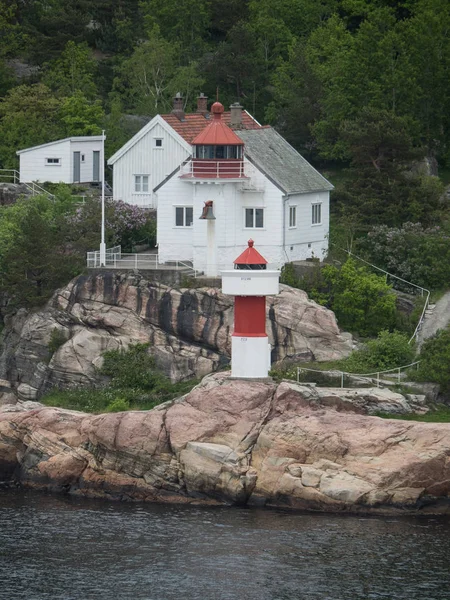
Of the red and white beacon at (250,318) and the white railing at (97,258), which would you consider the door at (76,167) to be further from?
the red and white beacon at (250,318)

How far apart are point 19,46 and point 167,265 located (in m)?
26.0

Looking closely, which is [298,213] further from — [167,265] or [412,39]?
[412,39]

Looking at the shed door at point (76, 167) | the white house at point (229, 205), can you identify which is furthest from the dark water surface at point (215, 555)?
the shed door at point (76, 167)

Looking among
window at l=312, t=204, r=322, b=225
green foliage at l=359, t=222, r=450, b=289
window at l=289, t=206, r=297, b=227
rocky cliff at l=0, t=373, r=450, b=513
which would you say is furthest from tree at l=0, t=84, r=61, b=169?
rocky cliff at l=0, t=373, r=450, b=513

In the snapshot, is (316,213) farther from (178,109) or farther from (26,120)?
(26,120)

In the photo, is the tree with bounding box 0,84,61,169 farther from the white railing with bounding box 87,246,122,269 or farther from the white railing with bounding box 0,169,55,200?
the white railing with bounding box 87,246,122,269

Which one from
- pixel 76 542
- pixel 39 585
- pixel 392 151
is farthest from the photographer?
pixel 392 151

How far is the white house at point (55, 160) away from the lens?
7144cm

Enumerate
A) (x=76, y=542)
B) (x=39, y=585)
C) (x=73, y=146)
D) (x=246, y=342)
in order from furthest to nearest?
(x=73, y=146) → (x=246, y=342) → (x=76, y=542) → (x=39, y=585)

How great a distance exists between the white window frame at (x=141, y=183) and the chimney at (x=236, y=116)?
436 cm

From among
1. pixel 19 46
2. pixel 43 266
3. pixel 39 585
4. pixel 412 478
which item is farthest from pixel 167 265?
pixel 19 46

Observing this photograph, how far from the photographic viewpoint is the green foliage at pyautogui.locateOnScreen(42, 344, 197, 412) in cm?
5706

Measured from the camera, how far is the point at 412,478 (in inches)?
2007

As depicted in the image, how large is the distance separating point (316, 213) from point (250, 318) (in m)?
9.42
